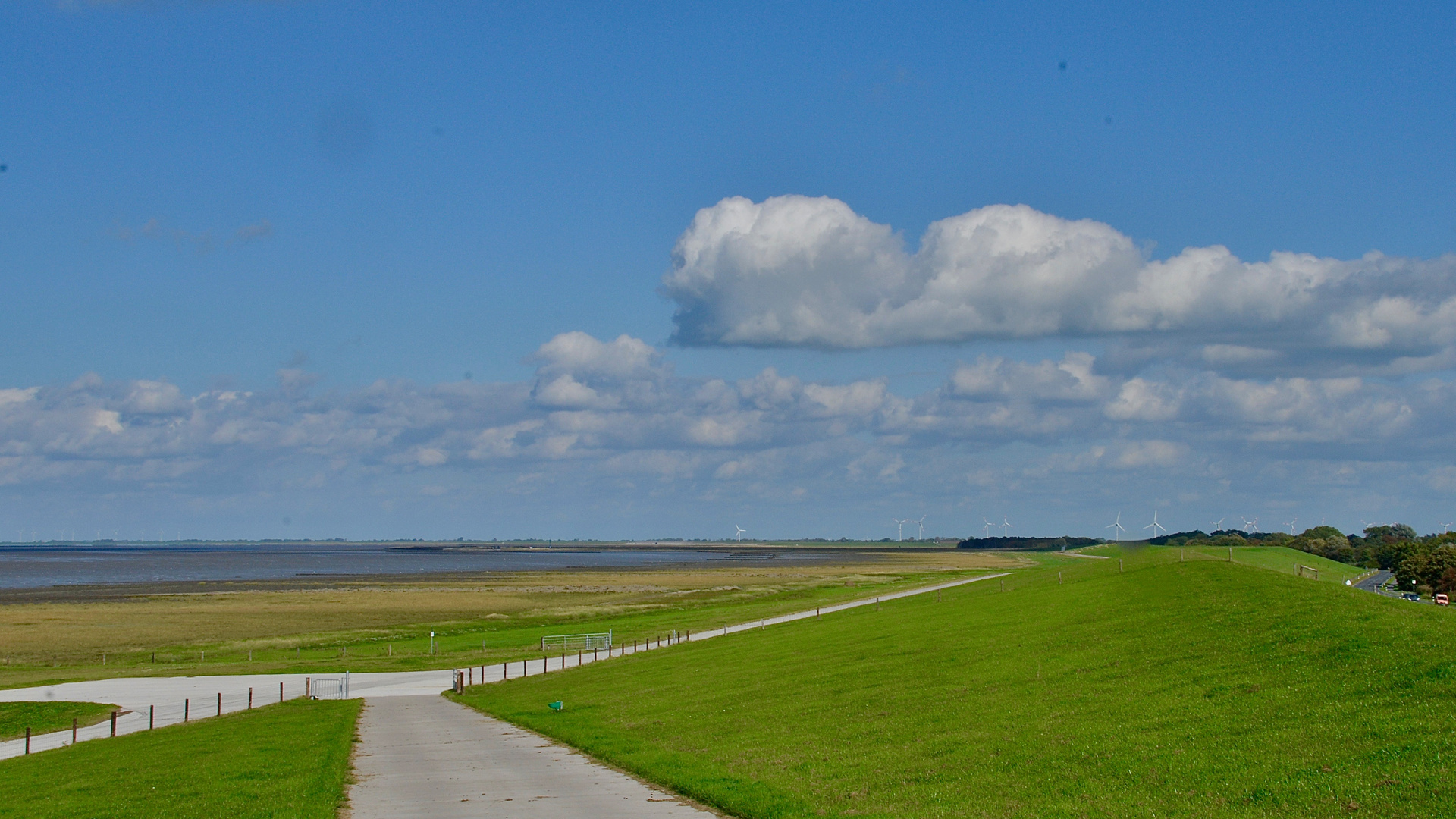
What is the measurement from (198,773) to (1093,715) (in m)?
22.4

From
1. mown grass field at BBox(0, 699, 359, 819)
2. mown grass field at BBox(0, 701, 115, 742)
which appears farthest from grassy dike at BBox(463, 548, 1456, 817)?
mown grass field at BBox(0, 701, 115, 742)

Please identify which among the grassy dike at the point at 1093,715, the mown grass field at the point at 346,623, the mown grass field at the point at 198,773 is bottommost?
the mown grass field at the point at 346,623

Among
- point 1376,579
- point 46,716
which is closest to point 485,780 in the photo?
point 46,716

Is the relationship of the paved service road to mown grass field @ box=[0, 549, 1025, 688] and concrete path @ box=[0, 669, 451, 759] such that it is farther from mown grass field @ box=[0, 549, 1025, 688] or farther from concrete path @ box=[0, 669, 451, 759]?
concrete path @ box=[0, 669, 451, 759]

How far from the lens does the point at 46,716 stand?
155 ft

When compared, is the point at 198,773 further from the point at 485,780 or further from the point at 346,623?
the point at 346,623

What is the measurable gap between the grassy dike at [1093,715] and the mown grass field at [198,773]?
7.01 m

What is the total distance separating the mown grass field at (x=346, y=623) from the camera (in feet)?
233

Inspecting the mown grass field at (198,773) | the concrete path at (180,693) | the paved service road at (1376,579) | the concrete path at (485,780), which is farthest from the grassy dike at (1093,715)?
the paved service road at (1376,579)

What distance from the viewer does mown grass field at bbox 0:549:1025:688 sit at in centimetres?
7100

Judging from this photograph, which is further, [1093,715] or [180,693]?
[180,693]

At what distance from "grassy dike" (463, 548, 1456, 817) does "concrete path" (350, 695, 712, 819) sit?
110cm

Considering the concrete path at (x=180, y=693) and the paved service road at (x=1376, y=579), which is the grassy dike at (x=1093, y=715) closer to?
the concrete path at (x=180, y=693)

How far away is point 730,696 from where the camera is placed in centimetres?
3694
